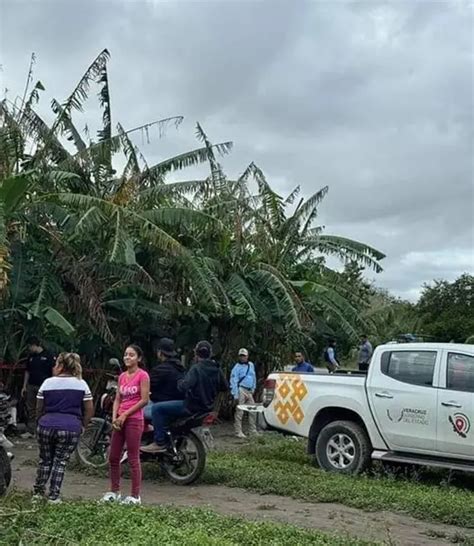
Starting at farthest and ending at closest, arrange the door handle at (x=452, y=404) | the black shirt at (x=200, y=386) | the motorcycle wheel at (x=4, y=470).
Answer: the door handle at (x=452, y=404) → the black shirt at (x=200, y=386) → the motorcycle wheel at (x=4, y=470)

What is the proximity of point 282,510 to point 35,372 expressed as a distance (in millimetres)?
7014

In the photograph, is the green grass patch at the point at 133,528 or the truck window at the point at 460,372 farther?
the truck window at the point at 460,372

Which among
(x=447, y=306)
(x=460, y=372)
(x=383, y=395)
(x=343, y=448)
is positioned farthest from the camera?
(x=447, y=306)

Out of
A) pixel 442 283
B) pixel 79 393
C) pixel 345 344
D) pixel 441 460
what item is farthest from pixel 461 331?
pixel 79 393

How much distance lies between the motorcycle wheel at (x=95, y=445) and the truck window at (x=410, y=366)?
3779mm

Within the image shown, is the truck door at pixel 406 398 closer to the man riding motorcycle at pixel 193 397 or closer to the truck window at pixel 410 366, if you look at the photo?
the truck window at pixel 410 366

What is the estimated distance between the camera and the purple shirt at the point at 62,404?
26.2 feet

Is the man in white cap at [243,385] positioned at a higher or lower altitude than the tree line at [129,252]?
lower

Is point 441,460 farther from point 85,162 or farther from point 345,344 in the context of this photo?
point 345,344

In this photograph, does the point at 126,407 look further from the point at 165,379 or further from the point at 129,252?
the point at 129,252

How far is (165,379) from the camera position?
32.1ft

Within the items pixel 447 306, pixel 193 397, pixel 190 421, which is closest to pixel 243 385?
pixel 190 421

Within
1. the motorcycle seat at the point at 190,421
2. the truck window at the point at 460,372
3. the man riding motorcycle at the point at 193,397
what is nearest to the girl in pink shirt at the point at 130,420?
the man riding motorcycle at the point at 193,397

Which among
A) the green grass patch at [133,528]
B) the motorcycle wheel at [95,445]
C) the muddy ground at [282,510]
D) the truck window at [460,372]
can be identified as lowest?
the muddy ground at [282,510]
